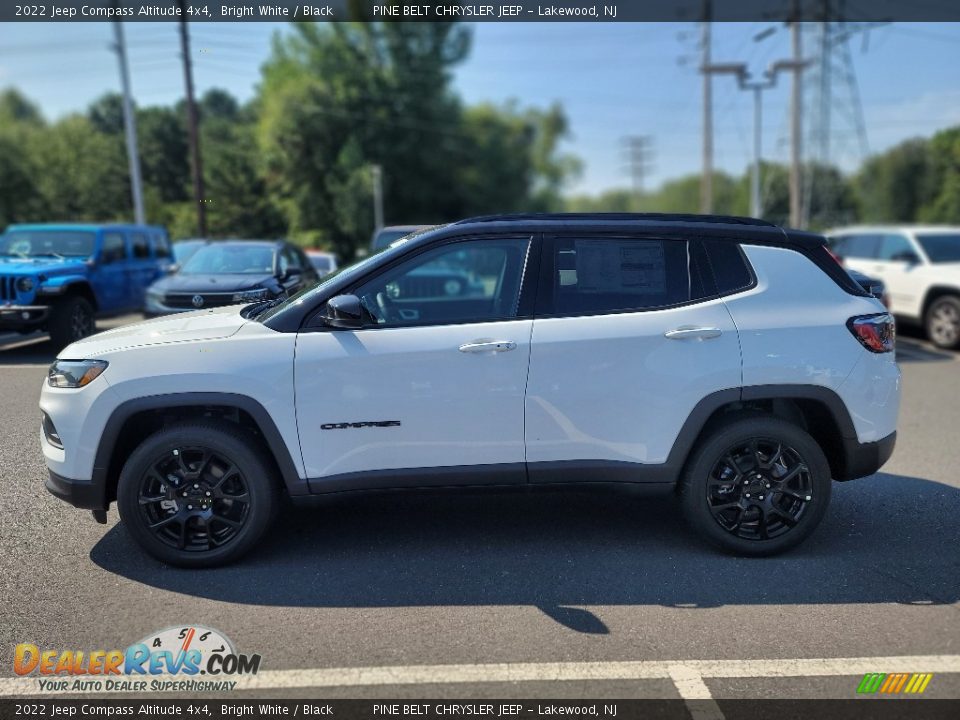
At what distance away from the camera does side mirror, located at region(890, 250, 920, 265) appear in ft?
42.4

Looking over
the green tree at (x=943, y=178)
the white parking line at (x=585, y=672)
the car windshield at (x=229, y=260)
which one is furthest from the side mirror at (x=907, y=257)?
the green tree at (x=943, y=178)

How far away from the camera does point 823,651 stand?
3.41m

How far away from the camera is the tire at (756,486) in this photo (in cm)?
425

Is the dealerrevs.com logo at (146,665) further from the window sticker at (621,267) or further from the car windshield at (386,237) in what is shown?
the car windshield at (386,237)

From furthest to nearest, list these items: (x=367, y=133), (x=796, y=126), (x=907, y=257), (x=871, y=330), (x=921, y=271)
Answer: (x=367, y=133)
(x=796, y=126)
(x=907, y=257)
(x=921, y=271)
(x=871, y=330)

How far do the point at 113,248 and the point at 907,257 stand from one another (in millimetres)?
12288

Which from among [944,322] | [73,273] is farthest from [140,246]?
[944,322]

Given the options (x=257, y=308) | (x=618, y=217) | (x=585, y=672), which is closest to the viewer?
(x=585, y=672)

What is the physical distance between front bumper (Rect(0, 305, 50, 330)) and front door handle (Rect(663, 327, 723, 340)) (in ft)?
23.4

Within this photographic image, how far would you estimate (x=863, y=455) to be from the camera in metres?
4.36

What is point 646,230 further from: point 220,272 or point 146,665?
point 220,272

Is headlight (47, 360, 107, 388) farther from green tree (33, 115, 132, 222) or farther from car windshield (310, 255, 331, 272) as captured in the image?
green tree (33, 115, 132, 222)

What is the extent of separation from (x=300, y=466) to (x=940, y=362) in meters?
10.3

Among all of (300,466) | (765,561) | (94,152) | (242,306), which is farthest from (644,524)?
(94,152)
